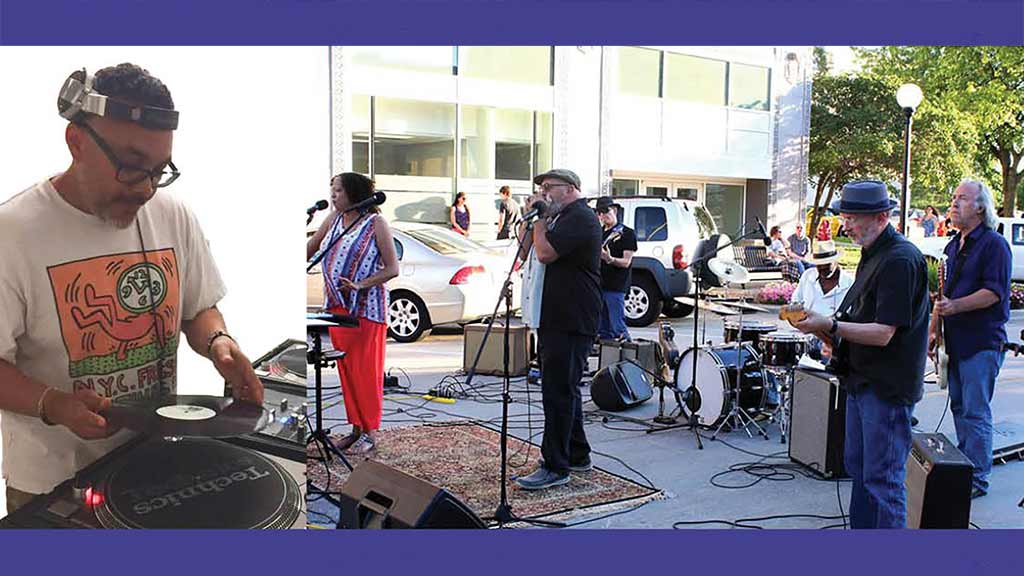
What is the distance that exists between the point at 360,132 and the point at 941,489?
12.3 m

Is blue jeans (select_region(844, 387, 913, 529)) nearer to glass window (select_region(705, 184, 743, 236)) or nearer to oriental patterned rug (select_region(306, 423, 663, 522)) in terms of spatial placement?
oriental patterned rug (select_region(306, 423, 663, 522))

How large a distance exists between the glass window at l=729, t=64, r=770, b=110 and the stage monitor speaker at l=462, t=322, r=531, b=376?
13.7 metres

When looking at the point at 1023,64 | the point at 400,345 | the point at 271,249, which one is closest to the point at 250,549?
the point at 271,249

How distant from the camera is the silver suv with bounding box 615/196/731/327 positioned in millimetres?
12156

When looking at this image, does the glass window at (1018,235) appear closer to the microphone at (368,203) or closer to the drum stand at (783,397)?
the drum stand at (783,397)

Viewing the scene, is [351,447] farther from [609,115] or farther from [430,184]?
[609,115]

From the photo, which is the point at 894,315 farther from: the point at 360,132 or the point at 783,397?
the point at 360,132

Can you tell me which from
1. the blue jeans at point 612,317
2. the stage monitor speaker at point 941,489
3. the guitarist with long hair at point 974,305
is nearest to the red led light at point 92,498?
the stage monitor speaker at point 941,489

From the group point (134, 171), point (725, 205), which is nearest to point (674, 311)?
point (725, 205)

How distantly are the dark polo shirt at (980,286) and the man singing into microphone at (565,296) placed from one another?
1.96 m

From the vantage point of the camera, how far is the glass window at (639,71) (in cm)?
1836

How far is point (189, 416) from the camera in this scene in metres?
3.21

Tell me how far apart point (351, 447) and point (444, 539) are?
2602mm

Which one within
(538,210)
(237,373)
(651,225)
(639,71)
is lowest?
(237,373)
